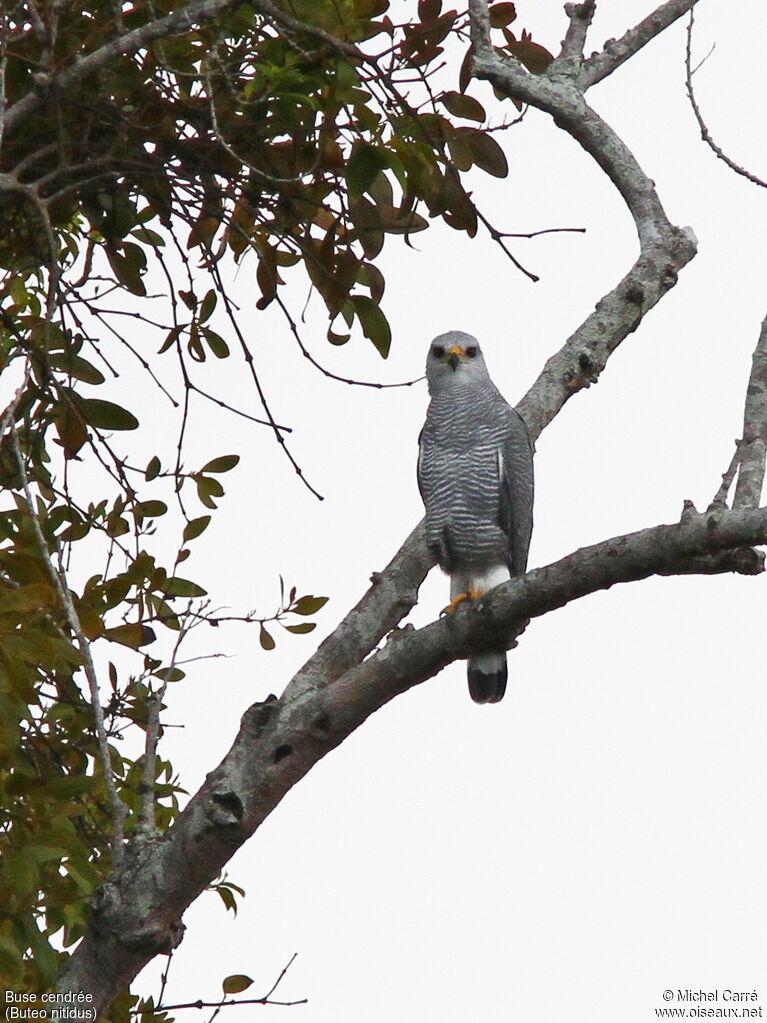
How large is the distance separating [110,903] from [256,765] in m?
0.41

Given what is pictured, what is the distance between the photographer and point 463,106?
3.19 m

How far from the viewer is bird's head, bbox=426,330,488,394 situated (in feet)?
17.7

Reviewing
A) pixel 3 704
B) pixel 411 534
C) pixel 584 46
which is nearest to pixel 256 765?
pixel 3 704

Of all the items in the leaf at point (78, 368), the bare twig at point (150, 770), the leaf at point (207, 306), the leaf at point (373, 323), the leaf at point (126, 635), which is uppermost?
the leaf at point (207, 306)

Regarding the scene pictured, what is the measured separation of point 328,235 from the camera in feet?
10.4

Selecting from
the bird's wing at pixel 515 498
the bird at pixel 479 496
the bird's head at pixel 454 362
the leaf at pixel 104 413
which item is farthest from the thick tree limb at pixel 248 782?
the bird's head at pixel 454 362

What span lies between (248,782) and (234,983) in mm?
961

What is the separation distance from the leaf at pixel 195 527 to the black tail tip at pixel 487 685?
157 cm

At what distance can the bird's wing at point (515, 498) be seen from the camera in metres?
4.84

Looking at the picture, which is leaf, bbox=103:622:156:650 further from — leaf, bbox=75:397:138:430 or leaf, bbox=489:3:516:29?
leaf, bbox=489:3:516:29

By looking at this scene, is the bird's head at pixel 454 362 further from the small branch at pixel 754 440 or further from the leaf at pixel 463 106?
the small branch at pixel 754 440

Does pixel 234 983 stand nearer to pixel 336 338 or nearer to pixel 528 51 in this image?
pixel 336 338

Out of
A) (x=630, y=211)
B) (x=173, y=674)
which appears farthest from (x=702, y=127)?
(x=173, y=674)

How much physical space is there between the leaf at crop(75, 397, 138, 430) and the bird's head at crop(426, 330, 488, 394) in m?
2.33
